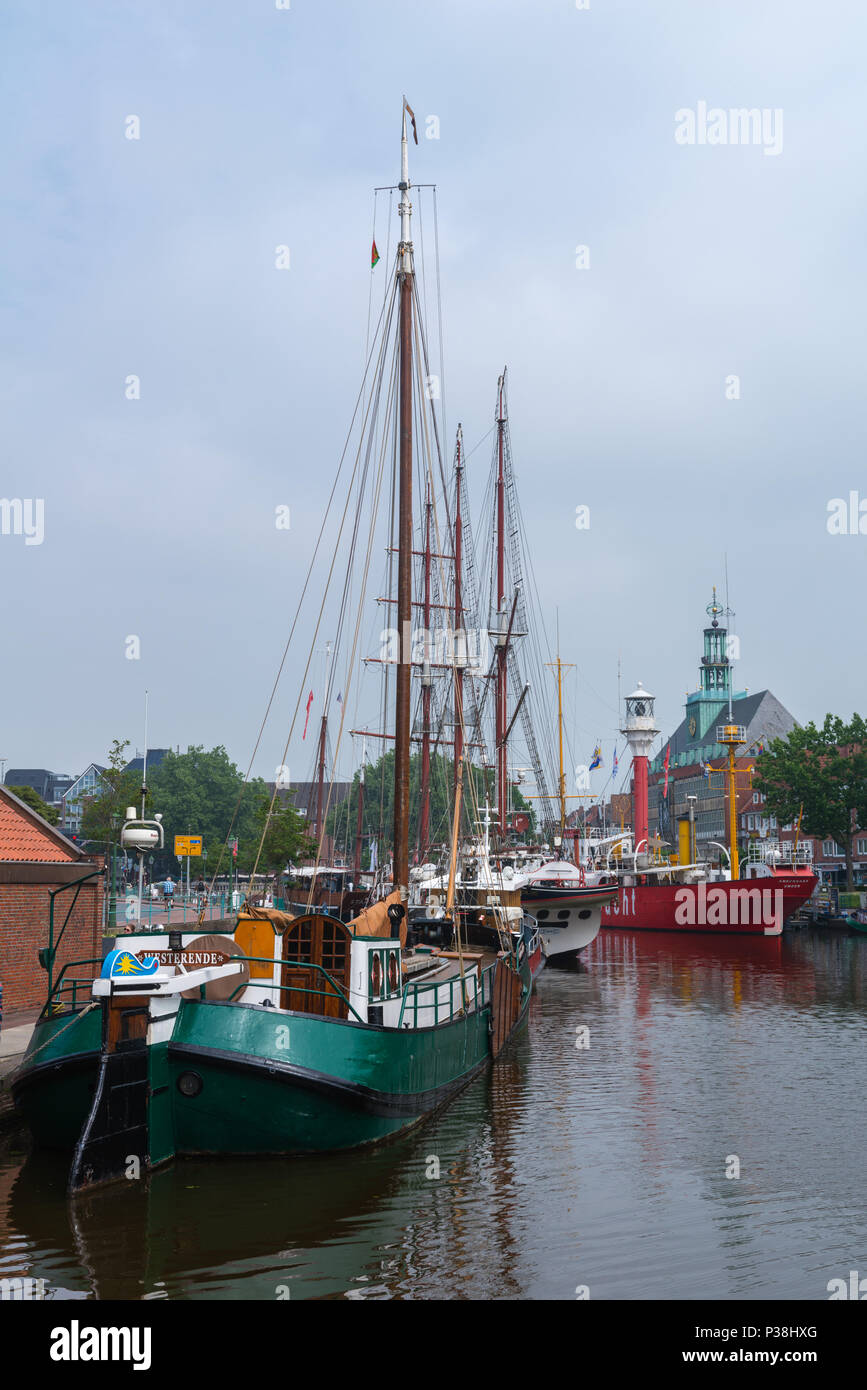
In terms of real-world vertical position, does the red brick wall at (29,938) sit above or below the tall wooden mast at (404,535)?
below

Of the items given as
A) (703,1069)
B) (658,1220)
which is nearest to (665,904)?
(703,1069)

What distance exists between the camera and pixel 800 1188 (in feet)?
55.5

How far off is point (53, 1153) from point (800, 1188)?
11.1 m

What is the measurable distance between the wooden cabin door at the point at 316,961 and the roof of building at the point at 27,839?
935 cm

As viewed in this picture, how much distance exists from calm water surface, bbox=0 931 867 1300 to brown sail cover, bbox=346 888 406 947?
3.53m

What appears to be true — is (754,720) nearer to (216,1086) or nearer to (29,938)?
(29,938)

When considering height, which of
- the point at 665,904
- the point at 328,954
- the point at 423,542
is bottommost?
the point at 665,904

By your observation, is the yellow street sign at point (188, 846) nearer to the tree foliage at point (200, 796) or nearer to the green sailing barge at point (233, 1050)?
the green sailing barge at point (233, 1050)

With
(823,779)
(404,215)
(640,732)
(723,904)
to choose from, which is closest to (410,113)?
(404,215)

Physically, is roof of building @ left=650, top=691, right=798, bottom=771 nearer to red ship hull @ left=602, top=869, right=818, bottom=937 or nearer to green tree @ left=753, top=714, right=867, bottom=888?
green tree @ left=753, top=714, right=867, bottom=888

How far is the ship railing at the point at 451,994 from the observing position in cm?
1977

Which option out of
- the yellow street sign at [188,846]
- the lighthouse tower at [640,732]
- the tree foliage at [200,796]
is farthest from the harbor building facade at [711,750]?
the yellow street sign at [188,846]

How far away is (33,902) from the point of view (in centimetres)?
2575
